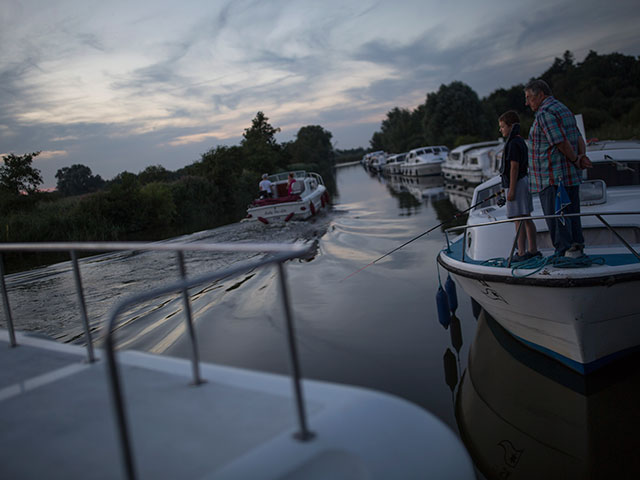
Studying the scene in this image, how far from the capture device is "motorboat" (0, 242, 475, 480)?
6.15ft

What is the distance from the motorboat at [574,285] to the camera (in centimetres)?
475

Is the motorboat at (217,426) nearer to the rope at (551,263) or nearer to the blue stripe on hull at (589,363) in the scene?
the rope at (551,263)

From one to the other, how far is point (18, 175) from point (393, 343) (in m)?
23.8

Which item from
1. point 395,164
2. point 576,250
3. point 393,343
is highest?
point 395,164

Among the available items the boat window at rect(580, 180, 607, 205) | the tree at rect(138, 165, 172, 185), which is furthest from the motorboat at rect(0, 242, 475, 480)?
the tree at rect(138, 165, 172, 185)

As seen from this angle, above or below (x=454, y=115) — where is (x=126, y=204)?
below

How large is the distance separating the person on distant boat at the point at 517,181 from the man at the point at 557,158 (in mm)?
335

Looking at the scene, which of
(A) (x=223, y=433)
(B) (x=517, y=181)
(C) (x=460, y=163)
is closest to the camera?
(A) (x=223, y=433)

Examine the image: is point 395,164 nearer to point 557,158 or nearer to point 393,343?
point 393,343

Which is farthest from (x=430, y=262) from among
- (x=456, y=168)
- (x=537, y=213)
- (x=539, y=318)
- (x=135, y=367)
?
(x=456, y=168)

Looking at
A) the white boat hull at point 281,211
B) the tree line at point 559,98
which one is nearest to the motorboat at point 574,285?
the white boat hull at point 281,211

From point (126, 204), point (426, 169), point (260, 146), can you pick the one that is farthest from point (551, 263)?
point (260, 146)

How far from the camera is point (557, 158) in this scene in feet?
16.8

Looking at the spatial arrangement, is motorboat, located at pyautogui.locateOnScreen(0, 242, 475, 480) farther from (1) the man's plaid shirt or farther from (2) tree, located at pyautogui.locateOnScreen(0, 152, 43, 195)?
(2) tree, located at pyautogui.locateOnScreen(0, 152, 43, 195)
